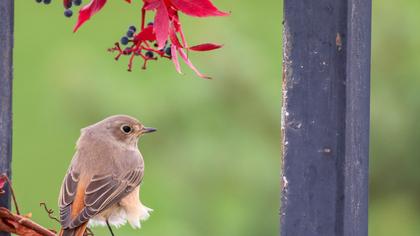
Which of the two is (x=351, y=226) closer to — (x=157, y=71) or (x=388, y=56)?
(x=388, y=56)

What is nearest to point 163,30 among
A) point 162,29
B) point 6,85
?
point 162,29

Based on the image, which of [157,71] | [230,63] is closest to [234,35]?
[230,63]

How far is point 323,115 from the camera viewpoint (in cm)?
216

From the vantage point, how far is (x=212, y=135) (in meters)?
4.14

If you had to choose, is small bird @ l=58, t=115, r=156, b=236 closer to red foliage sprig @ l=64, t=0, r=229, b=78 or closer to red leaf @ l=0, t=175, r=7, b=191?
red leaf @ l=0, t=175, r=7, b=191

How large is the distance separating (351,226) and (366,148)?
0.16 meters

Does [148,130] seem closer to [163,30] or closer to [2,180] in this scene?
[2,180]

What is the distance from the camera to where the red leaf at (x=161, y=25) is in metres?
2.21

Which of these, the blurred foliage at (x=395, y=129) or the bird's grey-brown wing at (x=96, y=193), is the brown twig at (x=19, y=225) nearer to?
the bird's grey-brown wing at (x=96, y=193)

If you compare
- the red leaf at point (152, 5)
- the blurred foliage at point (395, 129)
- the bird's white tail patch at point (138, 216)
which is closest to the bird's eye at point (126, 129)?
the bird's white tail patch at point (138, 216)

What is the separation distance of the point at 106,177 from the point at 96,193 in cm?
22

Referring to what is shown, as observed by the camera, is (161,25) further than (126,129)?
No

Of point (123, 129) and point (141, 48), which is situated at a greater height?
point (141, 48)

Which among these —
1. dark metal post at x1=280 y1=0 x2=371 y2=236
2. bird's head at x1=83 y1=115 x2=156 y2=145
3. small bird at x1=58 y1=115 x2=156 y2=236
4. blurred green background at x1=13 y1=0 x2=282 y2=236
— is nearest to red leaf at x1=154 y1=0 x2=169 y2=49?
dark metal post at x1=280 y1=0 x2=371 y2=236
